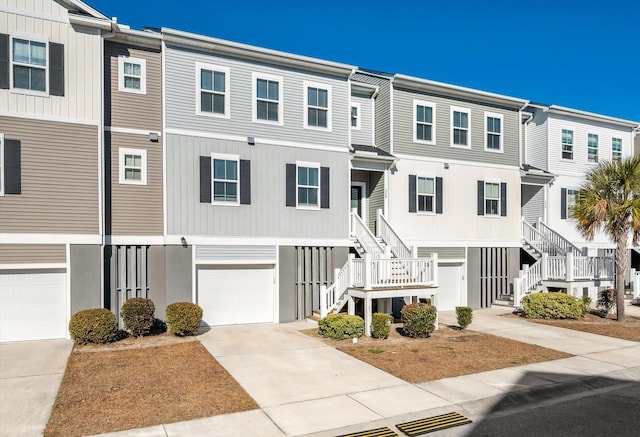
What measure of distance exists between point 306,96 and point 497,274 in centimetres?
1108

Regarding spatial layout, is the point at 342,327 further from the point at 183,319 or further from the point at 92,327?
the point at 92,327

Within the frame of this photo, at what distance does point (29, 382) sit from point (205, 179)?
24.3ft

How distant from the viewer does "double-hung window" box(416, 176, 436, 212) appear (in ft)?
62.7

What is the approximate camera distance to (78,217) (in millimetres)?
13266

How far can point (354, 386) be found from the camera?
9281 millimetres

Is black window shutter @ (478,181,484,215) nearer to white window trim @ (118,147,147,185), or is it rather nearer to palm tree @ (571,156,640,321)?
palm tree @ (571,156,640,321)

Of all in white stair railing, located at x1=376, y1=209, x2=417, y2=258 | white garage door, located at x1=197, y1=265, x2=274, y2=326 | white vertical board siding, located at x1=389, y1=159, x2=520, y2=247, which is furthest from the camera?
white vertical board siding, located at x1=389, y1=159, x2=520, y2=247

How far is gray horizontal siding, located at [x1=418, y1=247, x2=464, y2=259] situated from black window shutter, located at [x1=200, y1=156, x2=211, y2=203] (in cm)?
866

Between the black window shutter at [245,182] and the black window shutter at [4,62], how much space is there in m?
6.61

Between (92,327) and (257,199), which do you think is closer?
(92,327)

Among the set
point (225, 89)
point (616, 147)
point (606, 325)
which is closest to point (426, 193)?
point (606, 325)

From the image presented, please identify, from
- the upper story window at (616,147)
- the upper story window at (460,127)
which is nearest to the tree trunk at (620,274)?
the upper story window at (460,127)

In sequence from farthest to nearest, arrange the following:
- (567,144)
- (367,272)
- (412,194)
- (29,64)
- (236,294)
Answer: (567,144) → (412,194) → (236,294) → (367,272) → (29,64)

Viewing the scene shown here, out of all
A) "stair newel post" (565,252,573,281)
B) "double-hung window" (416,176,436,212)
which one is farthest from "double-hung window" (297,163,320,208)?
"stair newel post" (565,252,573,281)
